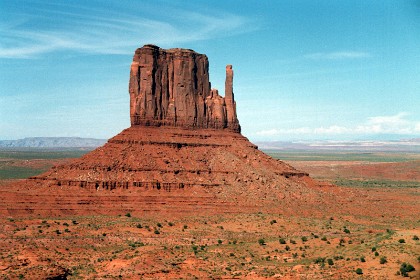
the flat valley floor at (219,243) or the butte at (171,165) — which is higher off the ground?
the butte at (171,165)

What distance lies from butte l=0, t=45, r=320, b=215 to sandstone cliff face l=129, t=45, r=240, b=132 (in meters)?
0.18

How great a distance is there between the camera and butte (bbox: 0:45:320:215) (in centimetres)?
8494

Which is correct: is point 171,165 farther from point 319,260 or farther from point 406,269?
point 406,269

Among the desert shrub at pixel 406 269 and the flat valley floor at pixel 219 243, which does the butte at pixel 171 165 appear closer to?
the flat valley floor at pixel 219 243

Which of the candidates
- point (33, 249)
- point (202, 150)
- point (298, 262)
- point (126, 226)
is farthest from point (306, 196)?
point (33, 249)

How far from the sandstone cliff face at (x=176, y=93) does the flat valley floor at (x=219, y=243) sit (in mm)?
19361

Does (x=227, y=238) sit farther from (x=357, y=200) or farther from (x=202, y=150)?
(x=357, y=200)

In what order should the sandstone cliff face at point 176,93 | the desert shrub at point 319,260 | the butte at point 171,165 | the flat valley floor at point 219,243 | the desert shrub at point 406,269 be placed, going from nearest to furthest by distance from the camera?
the desert shrub at point 406,269 < the flat valley floor at point 219,243 < the desert shrub at point 319,260 < the butte at point 171,165 < the sandstone cliff face at point 176,93

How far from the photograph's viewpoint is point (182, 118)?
10188 cm

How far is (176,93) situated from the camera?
102438 millimetres

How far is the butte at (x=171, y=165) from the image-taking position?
8494 cm

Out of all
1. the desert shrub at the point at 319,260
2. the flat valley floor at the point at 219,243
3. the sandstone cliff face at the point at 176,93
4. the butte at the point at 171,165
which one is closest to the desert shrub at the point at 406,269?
the flat valley floor at the point at 219,243

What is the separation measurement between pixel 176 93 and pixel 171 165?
49.7ft

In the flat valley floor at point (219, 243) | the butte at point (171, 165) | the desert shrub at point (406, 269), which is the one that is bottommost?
the flat valley floor at point (219, 243)
